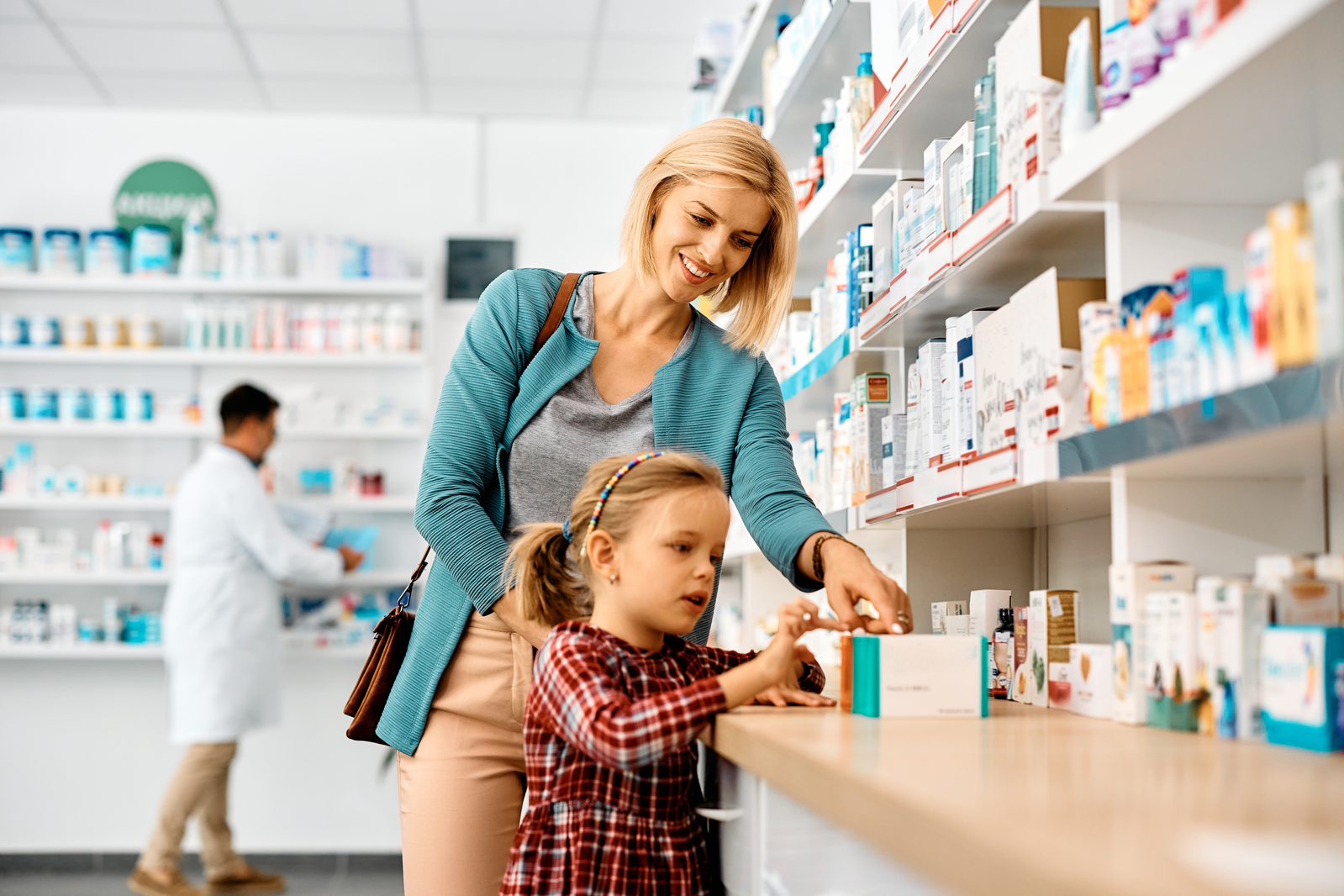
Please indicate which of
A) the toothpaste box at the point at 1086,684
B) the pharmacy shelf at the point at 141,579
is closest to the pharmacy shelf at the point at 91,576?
the pharmacy shelf at the point at 141,579

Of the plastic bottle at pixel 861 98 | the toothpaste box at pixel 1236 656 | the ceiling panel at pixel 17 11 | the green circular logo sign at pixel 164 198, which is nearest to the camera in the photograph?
the toothpaste box at pixel 1236 656

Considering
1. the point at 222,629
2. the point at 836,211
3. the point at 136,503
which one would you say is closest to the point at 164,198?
the point at 136,503

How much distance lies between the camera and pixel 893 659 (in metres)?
1.39

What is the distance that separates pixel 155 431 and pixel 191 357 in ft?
1.21

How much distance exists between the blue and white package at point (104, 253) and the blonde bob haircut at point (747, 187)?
429 centimetres

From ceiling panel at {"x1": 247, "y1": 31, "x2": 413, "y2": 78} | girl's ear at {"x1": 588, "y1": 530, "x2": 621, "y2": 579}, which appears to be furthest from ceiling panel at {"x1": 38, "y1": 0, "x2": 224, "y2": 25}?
girl's ear at {"x1": 588, "y1": 530, "x2": 621, "y2": 579}

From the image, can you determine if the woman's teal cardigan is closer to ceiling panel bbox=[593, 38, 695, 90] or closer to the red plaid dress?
the red plaid dress

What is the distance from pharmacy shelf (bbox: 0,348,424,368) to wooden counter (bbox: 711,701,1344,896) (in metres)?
4.33

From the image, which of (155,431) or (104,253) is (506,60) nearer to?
(104,253)

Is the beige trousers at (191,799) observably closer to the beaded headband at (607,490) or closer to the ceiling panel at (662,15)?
the ceiling panel at (662,15)

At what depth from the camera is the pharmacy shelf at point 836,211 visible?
2.42 meters

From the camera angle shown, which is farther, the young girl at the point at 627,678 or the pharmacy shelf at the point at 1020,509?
the pharmacy shelf at the point at 1020,509

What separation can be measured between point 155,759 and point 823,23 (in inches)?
181

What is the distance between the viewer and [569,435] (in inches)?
68.5
